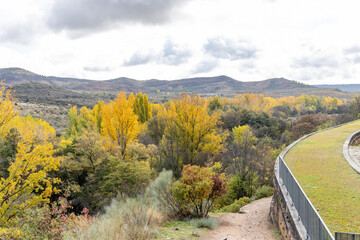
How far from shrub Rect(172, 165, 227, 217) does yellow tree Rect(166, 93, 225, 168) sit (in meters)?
14.3

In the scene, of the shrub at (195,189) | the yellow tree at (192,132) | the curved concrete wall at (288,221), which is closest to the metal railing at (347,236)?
the curved concrete wall at (288,221)

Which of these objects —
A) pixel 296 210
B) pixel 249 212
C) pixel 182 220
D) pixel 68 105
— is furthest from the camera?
pixel 68 105

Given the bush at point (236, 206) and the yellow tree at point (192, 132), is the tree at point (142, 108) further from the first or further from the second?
the bush at point (236, 206)

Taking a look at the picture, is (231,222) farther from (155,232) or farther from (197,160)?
(197,160)

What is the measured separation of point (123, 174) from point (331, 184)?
1100 cm

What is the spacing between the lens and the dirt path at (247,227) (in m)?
9.05

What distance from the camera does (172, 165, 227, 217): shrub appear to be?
10.0 m

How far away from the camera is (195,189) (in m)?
9.86

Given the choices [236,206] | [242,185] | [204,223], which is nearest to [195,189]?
[204,223]

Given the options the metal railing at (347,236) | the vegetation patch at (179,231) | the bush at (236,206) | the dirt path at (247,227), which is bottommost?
the bush at (236,206)

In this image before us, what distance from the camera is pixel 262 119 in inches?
1636

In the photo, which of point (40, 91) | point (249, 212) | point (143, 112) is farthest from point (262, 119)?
point (40, 91)

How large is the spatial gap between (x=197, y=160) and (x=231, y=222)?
1415cm

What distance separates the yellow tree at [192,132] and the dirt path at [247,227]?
37.5ft
